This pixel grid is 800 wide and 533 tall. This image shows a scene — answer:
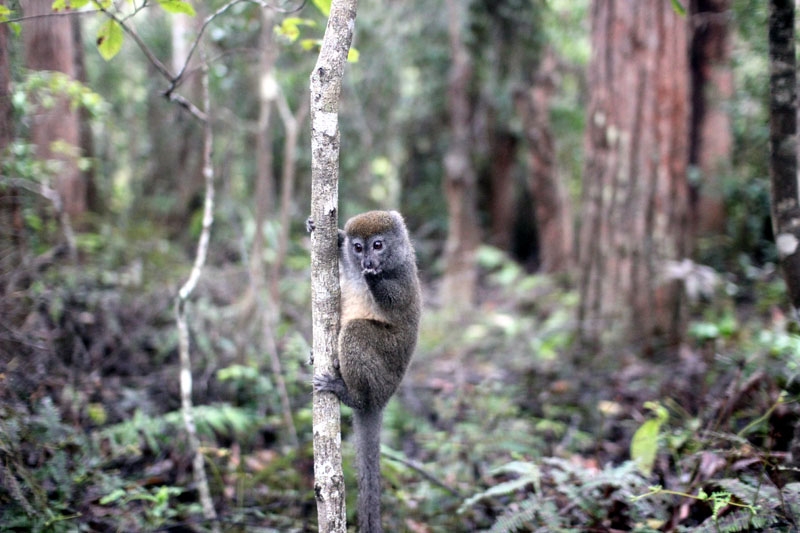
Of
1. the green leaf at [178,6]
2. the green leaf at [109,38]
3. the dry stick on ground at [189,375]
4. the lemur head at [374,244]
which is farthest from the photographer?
the lemur head at [374,244]

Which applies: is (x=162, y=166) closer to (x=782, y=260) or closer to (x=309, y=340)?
(x=309, y=340)

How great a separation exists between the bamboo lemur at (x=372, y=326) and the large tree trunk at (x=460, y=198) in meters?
6.04

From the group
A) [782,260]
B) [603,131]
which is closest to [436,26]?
[603,131]

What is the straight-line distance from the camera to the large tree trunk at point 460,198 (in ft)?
35.9

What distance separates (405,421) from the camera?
21.3 feet

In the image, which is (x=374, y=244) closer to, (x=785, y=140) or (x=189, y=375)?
(x=189, y=375)

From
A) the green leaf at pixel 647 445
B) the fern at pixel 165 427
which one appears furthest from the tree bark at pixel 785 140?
the fern at pixel 165 427

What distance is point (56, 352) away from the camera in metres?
5.21

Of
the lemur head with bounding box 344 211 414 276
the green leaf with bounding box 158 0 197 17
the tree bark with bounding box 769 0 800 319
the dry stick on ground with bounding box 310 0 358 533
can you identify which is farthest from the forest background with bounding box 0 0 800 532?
the lemur head with bounding box 344 211 414 276

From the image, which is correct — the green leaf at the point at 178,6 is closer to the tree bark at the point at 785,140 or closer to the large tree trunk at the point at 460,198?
the tree bark at the point at 785,140

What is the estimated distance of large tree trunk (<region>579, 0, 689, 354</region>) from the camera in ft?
25.1

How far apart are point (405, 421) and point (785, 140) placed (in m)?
4.23

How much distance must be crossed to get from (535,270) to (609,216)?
6.18 metres

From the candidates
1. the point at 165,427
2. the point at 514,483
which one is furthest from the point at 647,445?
the point at 165,427
